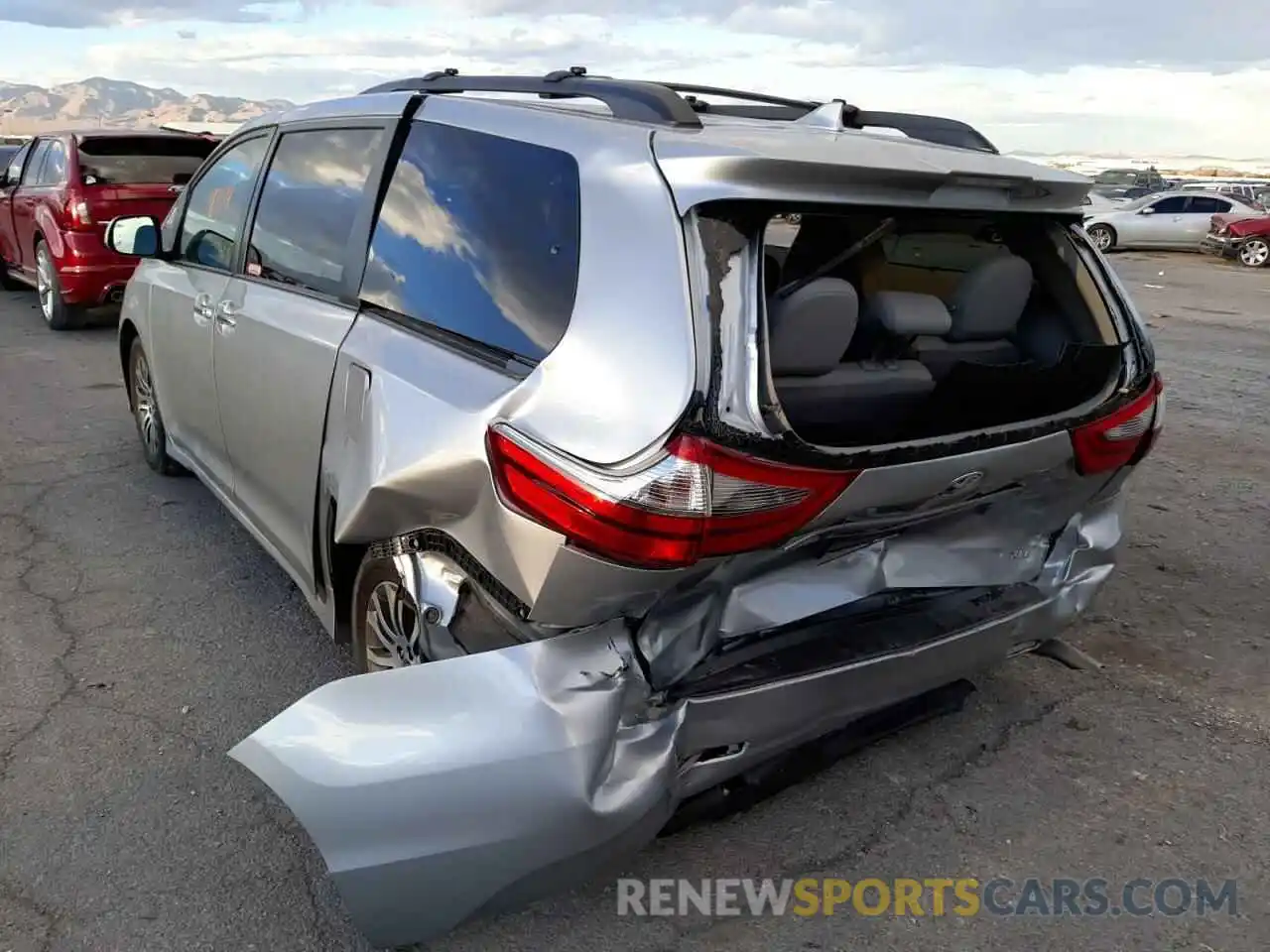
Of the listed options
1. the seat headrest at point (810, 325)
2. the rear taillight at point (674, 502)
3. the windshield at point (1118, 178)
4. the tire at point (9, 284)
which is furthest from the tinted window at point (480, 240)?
the windshield at point (1118, 178)

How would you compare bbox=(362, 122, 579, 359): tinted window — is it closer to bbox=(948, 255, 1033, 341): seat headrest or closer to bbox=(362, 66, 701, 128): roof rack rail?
bbox=(362, 66, 701, 128): roof rack rail

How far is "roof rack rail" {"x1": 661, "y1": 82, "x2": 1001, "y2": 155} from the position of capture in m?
2.88

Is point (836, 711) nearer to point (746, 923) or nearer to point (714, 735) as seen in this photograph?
point (714, 735)

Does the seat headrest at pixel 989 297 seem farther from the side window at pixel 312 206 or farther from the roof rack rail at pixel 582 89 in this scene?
the side window at pixel 312 206

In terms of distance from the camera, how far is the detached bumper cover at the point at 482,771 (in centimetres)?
198

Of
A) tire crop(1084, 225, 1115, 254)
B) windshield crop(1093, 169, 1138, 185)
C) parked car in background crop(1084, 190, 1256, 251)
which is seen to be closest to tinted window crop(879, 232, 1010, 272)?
parked car in background crop(1084, 190, 1256, 251)

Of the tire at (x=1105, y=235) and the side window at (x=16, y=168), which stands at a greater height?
the side window at (x=16, y=168)

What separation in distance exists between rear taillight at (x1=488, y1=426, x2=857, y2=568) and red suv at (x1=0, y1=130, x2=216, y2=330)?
325 inches

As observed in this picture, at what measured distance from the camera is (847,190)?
2164mm

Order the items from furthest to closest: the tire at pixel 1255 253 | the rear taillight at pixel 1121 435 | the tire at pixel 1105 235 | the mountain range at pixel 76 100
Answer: the mountain range at pixel 76 100 → the tire at pixel 1105 235 → the tire at pixel 1255 253 → the rear taillight at pixel 1121 435

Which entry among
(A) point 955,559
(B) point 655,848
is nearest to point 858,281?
(A) point 955,559

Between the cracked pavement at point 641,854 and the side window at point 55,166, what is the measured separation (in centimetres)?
562

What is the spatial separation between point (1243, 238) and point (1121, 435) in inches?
865

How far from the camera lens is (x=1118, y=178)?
123ft
